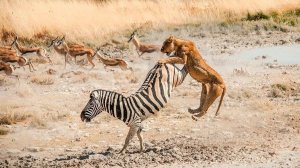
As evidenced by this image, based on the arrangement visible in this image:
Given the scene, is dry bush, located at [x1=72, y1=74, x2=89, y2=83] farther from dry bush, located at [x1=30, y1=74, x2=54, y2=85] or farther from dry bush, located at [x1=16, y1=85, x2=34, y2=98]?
dry bush, located at [x1=16, y1=85, x2=34, y2=98]

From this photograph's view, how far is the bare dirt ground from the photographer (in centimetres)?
1102

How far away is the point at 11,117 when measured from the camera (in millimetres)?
13328

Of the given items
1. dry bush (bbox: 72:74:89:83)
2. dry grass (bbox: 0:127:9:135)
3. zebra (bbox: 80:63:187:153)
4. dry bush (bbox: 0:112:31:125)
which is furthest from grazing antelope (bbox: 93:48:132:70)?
zebra (bbox: 80:63:187:153)

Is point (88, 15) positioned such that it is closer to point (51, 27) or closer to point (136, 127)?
point (51, 27)

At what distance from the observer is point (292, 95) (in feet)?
50.8

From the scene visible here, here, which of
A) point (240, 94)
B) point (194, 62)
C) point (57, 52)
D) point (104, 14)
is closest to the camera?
point (194, 62)

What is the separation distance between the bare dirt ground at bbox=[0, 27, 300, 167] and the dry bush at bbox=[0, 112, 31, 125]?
0.15 ft

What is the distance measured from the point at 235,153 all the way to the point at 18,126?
408 centimetres

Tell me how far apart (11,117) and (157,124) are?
2641 millimetres

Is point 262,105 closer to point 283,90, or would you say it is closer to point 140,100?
point 283,90

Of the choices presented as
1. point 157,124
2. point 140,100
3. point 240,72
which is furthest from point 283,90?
point 140,100

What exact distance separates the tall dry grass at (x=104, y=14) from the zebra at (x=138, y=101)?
10.8 m

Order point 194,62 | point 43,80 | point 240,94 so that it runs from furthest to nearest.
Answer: point 43,80, point 240,94, point 194,62

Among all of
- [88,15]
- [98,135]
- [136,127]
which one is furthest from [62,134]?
[88,15]
